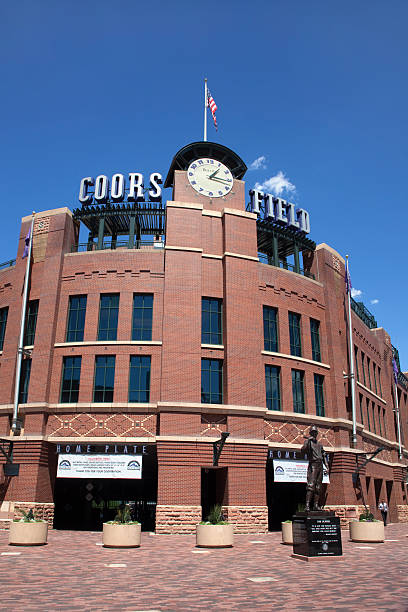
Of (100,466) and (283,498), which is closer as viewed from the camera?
(100,466)

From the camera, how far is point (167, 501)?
25.4 metres

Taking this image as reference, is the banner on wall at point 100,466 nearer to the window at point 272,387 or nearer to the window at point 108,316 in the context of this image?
the window at point 108,316

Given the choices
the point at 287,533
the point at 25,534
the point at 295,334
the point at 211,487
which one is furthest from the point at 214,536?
the point at 295,334

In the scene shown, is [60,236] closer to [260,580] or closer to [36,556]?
[36,556]

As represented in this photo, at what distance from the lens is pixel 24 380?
97.5 ft

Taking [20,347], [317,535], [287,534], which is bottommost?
[287,534]

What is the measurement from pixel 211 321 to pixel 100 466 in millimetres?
10005

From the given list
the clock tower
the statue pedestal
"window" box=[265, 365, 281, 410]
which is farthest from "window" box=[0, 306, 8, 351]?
the statue pedestal

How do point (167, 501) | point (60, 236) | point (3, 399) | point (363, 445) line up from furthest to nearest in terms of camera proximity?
point (363, 445) → point (60, 236) → point (3, 399) → point (167, 501)

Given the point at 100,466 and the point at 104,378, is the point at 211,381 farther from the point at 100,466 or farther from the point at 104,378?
the point at 100,466

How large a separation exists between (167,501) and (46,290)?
13.8 m

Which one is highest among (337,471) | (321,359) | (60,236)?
(60,236)

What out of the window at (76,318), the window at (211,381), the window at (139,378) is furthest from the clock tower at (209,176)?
the window at (139,378)

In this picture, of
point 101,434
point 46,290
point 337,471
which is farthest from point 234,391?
point 46,290
